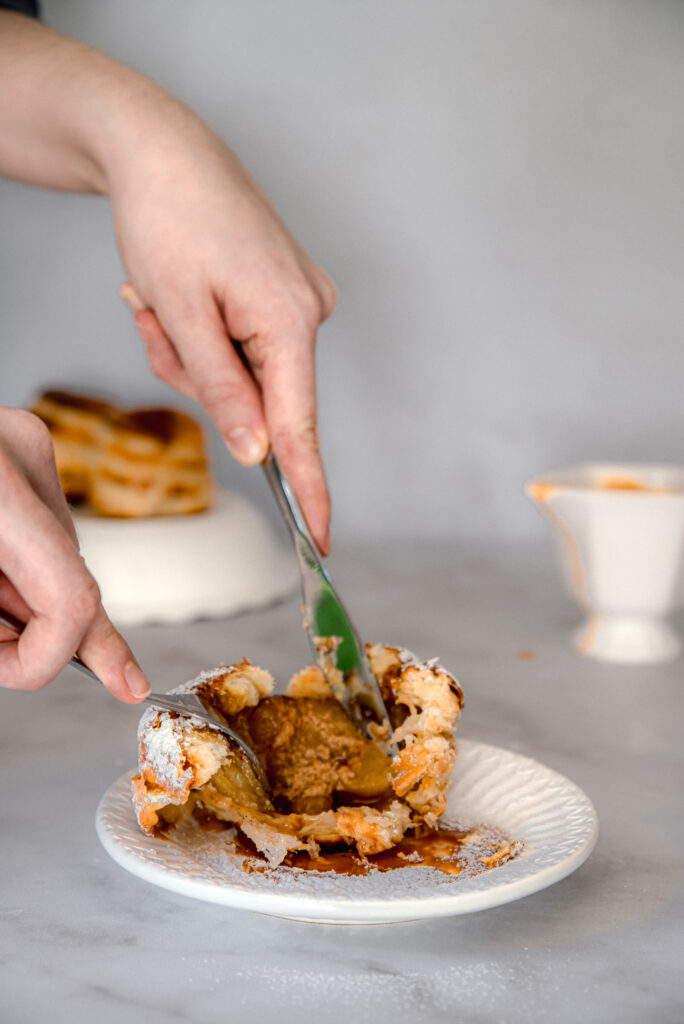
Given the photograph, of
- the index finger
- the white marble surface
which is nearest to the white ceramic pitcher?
the white marble surface

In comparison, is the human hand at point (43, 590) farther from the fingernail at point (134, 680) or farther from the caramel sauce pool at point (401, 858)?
the caramel sauce pool at point (401, 858)

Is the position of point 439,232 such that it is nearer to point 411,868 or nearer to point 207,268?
point 207,268

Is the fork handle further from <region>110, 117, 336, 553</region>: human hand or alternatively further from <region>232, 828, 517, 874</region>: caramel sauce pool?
<region>110, 117, 336, 553</region>: human hand

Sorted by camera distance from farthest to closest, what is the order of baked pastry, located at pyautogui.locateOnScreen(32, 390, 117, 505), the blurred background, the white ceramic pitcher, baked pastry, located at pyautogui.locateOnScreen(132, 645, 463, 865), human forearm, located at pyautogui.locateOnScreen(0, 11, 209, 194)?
the blurred background → baked pastry, located at pyautogui.locateOnScreen(32, 390, 117, 505) → the white ceramic pitcher → human forearm, located at pyautogui.locateOnScreen(0, 11, 209, 194) → baked pastry, located at pyautogui.locateOnScreen(132, 645, 463, 865)

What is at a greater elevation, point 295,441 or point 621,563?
point 295,441

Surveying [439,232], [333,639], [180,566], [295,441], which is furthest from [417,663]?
[439,232]

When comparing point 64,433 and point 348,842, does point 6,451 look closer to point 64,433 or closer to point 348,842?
point 348,842

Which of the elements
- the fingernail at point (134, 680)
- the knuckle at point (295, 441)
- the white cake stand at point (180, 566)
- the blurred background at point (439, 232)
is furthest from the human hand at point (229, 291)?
the blurred background at point (439, 232)
